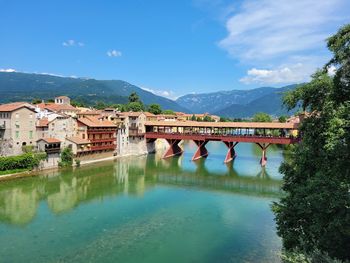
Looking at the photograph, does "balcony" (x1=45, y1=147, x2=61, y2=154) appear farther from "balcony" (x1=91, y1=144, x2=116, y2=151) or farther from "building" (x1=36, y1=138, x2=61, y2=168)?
"balcony" (x1=91, y1=144, x2=116, y2=151)

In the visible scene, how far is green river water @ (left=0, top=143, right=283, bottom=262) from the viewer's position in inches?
715

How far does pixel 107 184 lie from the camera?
36.3m

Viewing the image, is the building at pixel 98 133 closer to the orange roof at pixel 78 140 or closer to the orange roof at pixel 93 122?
the orange roof at pixel 93 122

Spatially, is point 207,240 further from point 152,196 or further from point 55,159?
point 55,159

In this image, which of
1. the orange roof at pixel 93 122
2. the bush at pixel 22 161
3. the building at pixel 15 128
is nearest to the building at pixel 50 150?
the bush at pixel 22 161

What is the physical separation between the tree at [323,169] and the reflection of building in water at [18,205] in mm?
18286

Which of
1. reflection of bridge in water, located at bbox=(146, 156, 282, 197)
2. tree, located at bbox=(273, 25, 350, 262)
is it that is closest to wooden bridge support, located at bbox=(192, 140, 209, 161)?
reflection of bridge in water, located at bbox=(146, 156, 282, 197)

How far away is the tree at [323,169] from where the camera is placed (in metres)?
11.1

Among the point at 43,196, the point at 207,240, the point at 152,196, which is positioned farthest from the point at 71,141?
the point at 207,240

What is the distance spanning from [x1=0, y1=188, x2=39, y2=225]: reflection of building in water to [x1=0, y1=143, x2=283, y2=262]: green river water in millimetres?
70

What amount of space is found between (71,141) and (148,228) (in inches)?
1078

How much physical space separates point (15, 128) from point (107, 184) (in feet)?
45.8

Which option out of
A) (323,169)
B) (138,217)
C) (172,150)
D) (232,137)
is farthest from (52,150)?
(323,169)

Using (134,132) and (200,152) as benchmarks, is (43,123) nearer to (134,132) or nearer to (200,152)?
(134,132)
